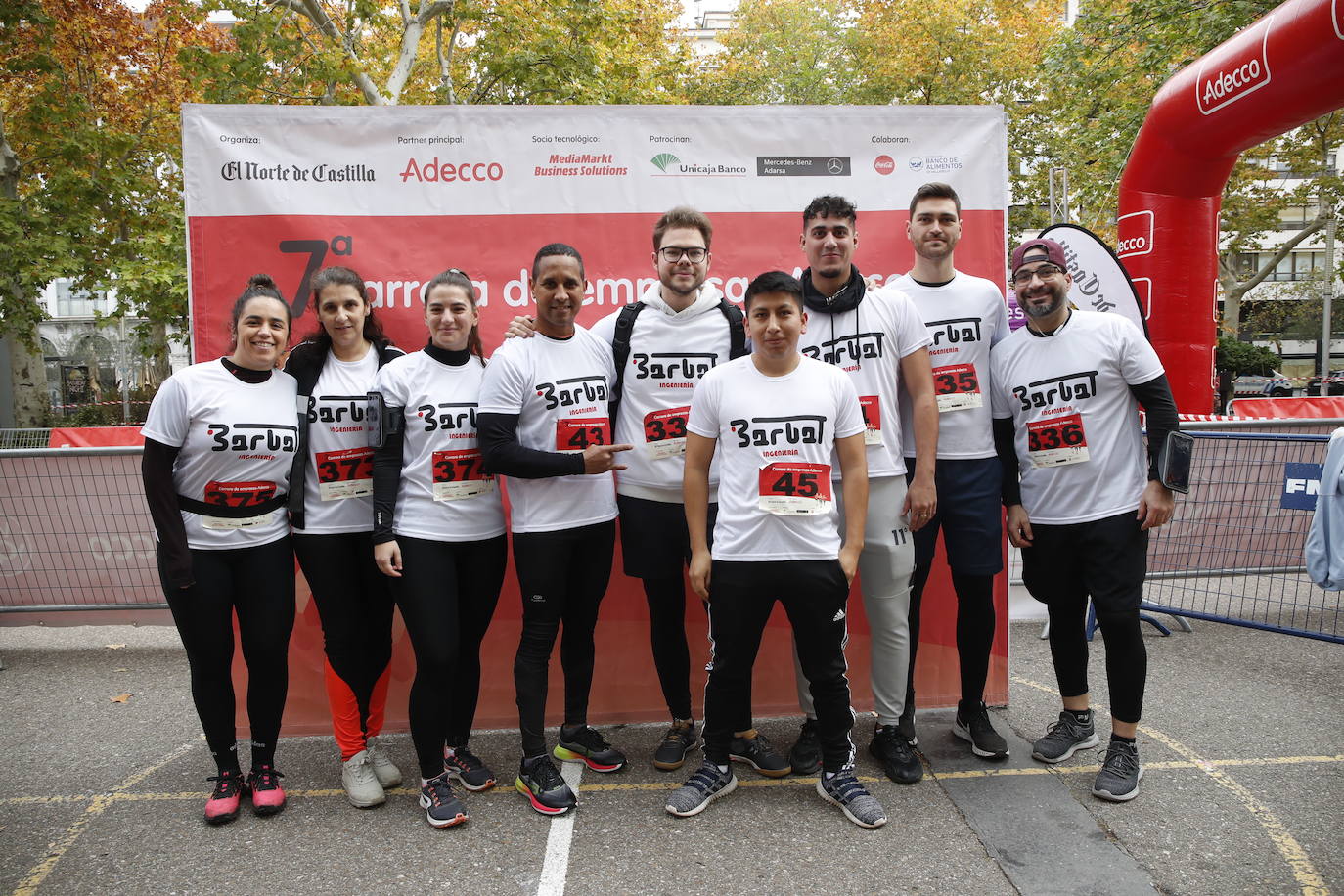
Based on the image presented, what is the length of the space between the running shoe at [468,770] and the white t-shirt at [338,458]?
102 centimetres

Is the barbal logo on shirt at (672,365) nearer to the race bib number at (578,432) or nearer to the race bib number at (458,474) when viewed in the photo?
the race bib number at (578,432)

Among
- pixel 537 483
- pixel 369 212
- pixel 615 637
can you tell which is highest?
pixel 369 212

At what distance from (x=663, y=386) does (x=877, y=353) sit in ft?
2.78

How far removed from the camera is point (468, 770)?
3506 millimetres

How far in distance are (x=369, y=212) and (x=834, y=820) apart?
131 inches

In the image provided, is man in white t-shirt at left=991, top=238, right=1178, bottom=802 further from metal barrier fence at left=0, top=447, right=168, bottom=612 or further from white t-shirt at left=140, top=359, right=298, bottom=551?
metal barrier fence at left=0, top=447, right=168, bottom=612

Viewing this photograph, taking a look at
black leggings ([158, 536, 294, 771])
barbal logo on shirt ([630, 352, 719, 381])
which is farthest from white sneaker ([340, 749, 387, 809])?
barbal logo on shirt ([630, 352, 719, 381])

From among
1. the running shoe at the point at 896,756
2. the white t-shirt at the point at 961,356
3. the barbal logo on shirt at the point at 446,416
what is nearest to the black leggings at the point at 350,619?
the barbal logo on shirt at the point at 446,416

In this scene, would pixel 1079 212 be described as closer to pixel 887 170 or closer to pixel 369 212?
pixel 887 170

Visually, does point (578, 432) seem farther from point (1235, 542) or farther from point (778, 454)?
point (1235, 542)

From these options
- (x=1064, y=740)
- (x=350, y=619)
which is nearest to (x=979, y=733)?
(x=1064, y=740)

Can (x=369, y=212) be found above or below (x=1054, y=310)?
above

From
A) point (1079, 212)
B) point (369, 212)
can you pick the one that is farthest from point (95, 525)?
point (1079, 212)

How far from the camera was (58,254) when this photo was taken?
13.2 m
